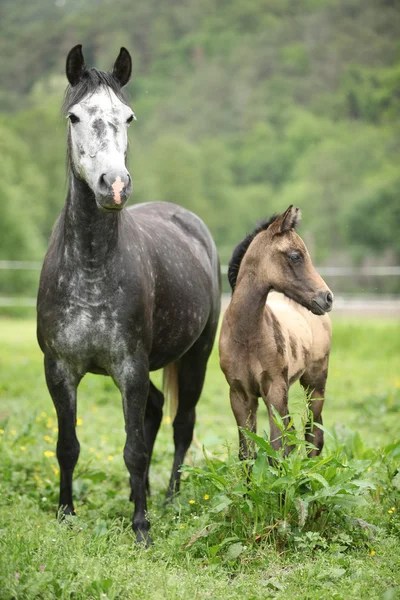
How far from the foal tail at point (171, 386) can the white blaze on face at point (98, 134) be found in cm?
201

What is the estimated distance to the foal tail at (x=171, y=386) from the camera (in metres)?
5.68

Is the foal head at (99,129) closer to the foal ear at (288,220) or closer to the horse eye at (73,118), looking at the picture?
the horse eye at (73,118)

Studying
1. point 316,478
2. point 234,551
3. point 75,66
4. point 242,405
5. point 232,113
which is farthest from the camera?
point 232,113

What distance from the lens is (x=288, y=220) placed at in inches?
169

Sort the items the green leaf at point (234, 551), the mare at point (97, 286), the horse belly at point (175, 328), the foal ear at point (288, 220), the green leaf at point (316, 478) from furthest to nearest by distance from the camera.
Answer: the horse belly at point (175, 328) → the foal ear at point (288, 220) → the mare at point (97, 286) → the green leaf at point (316, 478) → the green leaf at point (234, 551)

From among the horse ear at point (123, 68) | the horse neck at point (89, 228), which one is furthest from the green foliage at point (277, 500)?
the horse ear at point (123, 68)

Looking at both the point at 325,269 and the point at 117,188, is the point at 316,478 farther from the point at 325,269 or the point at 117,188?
the point at 325,269

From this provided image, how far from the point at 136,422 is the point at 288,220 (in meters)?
1.47

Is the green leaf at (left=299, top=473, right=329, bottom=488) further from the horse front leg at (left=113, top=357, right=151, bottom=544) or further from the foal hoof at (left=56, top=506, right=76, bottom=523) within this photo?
the foal hoof at (left=56, top=506, right=76, bottom=523)

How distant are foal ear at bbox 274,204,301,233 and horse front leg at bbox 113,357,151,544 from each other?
1099 mm

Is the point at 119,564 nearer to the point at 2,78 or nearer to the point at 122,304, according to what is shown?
the point at 122,304

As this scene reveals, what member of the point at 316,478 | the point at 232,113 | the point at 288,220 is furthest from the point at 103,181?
the point at 232,113

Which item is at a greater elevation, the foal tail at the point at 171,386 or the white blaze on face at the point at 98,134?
the white blaze on face at the point at 98,134

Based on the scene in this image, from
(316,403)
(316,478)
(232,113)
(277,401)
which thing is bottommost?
(316,478)
